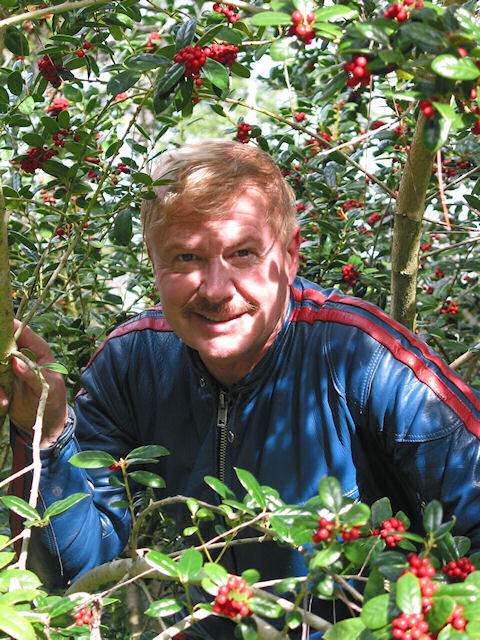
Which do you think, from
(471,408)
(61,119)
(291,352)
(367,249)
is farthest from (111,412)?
(367,249)

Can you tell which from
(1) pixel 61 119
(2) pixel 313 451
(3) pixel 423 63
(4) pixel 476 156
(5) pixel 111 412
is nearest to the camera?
(3) pixel 423 63

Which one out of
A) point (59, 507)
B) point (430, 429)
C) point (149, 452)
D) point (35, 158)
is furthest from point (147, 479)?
point (35, 158)

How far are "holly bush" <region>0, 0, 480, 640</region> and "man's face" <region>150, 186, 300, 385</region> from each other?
195mm

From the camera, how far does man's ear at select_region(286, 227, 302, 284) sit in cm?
216

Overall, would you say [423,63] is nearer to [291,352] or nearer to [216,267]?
[216,267]

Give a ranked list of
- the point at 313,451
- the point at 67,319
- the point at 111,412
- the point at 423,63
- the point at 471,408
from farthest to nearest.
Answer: the point at 67,319 → the point at 111,412 → the point at 313,451 → the point at 471,408 → the point at 423,63

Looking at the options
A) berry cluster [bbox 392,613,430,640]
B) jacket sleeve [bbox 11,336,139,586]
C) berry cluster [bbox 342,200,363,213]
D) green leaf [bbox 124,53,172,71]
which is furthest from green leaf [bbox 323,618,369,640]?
berry cluster [bbox 342,200,363,213]

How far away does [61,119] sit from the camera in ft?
7.14

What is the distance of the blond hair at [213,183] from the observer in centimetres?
197

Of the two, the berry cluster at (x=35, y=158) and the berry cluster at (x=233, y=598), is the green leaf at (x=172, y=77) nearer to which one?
the berry cluster at (x=35, y=158)

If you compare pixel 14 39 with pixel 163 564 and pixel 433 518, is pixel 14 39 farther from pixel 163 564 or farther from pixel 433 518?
pixel 433 518

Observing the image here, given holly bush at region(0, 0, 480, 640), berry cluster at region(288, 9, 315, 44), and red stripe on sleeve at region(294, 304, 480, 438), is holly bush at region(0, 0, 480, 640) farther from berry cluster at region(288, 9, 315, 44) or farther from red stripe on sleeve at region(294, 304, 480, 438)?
red stripe on sleeve at region(294, 304, 480, 438)

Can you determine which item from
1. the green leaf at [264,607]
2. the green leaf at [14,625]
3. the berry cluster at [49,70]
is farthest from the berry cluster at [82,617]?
the berry cluster at [49,70]

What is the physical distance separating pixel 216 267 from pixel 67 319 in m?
1.25
